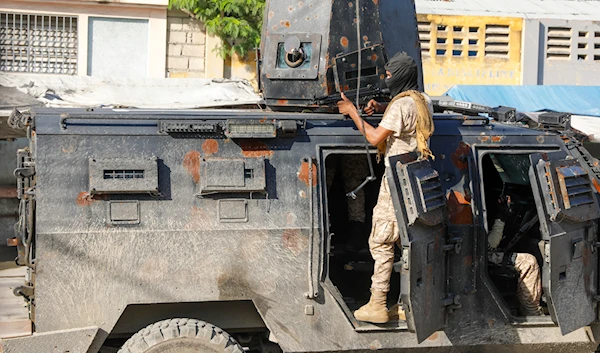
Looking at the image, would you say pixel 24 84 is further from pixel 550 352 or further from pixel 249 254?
pixel 550 352

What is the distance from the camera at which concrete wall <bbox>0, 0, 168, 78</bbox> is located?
13344mm

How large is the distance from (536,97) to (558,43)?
6.27ft

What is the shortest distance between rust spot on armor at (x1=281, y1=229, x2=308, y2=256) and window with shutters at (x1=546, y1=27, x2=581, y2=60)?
38.1 feet

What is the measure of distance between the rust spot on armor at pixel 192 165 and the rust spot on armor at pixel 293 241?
2.07 ft

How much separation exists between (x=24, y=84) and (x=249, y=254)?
6.71 metres

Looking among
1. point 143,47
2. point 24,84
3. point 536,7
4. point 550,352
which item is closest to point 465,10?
point 536,7

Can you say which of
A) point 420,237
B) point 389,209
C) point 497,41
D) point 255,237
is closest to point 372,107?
point 389,209

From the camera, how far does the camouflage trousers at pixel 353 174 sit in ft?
20.0

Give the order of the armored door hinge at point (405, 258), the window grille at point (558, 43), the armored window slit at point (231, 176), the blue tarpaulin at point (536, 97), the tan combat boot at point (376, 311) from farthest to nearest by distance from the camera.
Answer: the window grille at point (558, 43) → the blue tarpaulin at point (536, 97) → the tan combat boot at point (376, 311) → the armored window slit at point (231, 176) → the armored door hinge at point (405, 258)

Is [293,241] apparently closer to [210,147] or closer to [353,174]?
[210,147]

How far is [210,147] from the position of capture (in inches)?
196

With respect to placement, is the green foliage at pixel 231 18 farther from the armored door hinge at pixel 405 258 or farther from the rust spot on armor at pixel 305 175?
the armored door hinge at pixel 405 258

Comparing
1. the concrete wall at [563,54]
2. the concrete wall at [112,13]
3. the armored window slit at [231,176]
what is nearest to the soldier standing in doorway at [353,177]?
the armored window slit at [231,176]

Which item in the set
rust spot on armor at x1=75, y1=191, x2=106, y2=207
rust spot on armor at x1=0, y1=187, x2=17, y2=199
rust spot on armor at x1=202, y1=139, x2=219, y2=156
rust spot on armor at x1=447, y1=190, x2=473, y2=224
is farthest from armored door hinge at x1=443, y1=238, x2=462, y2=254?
rust spot on armor at x1=0, y1=187, x2=17, y2=199
